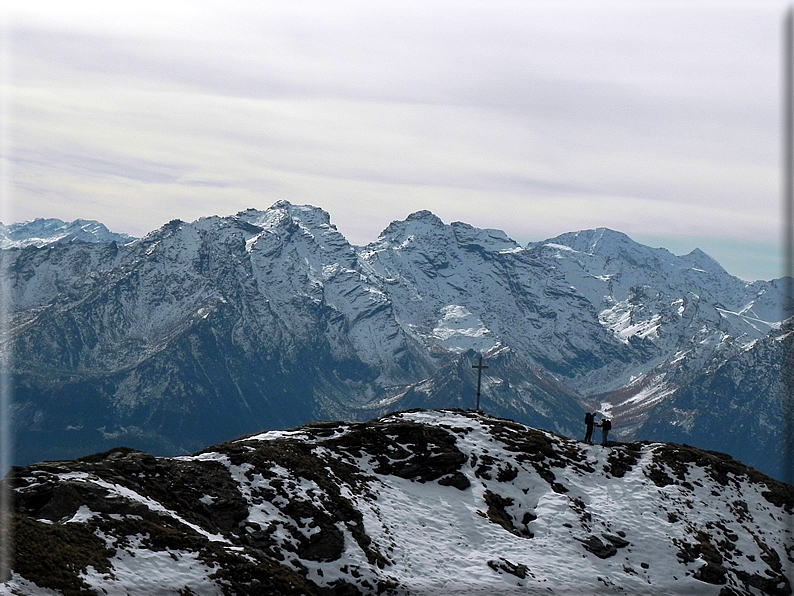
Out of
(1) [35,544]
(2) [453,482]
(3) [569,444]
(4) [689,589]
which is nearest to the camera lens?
(1) [35,544]

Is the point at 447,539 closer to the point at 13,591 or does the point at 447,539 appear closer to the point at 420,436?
the point at 420,436

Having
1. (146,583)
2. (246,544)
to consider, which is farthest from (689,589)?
(146,583)

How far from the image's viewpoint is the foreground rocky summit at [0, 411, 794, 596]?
4684 centimetres

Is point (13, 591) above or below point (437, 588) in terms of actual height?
above

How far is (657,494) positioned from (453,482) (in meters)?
16.3

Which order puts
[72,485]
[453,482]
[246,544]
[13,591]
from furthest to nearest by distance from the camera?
[453,482] < [246,544] < [72,485] < [13,591]

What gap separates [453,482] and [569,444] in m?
16.1

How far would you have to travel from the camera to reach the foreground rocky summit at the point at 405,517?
4684 cm

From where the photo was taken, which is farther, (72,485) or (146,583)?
(72,485)

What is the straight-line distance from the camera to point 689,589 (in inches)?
2454

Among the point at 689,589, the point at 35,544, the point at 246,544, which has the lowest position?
the point at 689,589

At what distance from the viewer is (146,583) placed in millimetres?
43844

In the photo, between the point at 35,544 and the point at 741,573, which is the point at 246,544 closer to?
the point at 35,544

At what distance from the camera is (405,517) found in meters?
64.6
